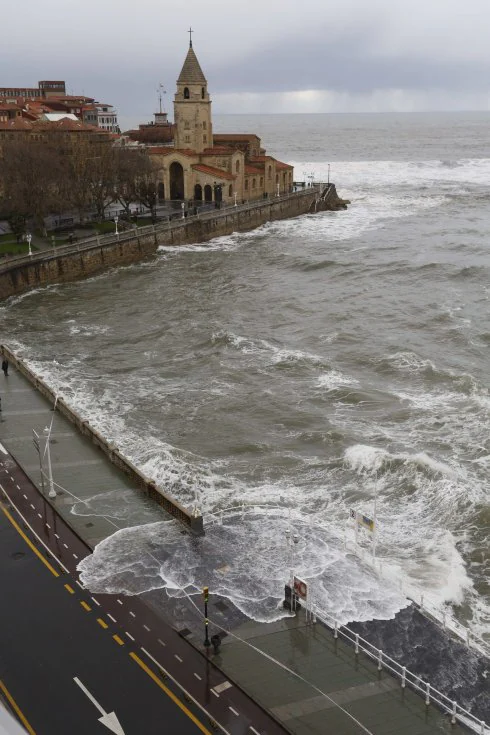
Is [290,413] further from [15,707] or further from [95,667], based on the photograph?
[15,707]

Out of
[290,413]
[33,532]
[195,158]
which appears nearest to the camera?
[33,532]

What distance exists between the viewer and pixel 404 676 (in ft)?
58.3

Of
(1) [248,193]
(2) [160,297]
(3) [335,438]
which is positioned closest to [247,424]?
(3) [335,438]

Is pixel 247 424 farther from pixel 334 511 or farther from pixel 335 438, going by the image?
pixel 334 511

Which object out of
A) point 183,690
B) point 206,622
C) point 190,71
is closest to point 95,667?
point 183,690

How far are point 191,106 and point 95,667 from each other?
85.2 metres

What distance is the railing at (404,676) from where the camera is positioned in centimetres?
1689

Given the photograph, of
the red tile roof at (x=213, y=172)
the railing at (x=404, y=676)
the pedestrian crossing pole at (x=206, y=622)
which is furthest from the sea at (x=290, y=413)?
the red tile roof at (x=213, y=172)

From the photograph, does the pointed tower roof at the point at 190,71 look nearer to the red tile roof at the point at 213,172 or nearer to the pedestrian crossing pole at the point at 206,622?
the red tile roof at the point at 213,172

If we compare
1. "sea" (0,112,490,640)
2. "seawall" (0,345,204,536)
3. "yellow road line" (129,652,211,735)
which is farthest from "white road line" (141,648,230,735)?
"seawall" (0,345,204,536)

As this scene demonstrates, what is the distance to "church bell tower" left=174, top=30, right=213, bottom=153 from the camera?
303ft

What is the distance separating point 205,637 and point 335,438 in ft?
48.4

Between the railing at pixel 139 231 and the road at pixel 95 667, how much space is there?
4048 cm

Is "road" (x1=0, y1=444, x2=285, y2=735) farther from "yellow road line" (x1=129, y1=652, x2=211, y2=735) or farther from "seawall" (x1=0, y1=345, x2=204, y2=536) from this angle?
"seawall" (x1=0, y1=345, x2=204, y2=536)
